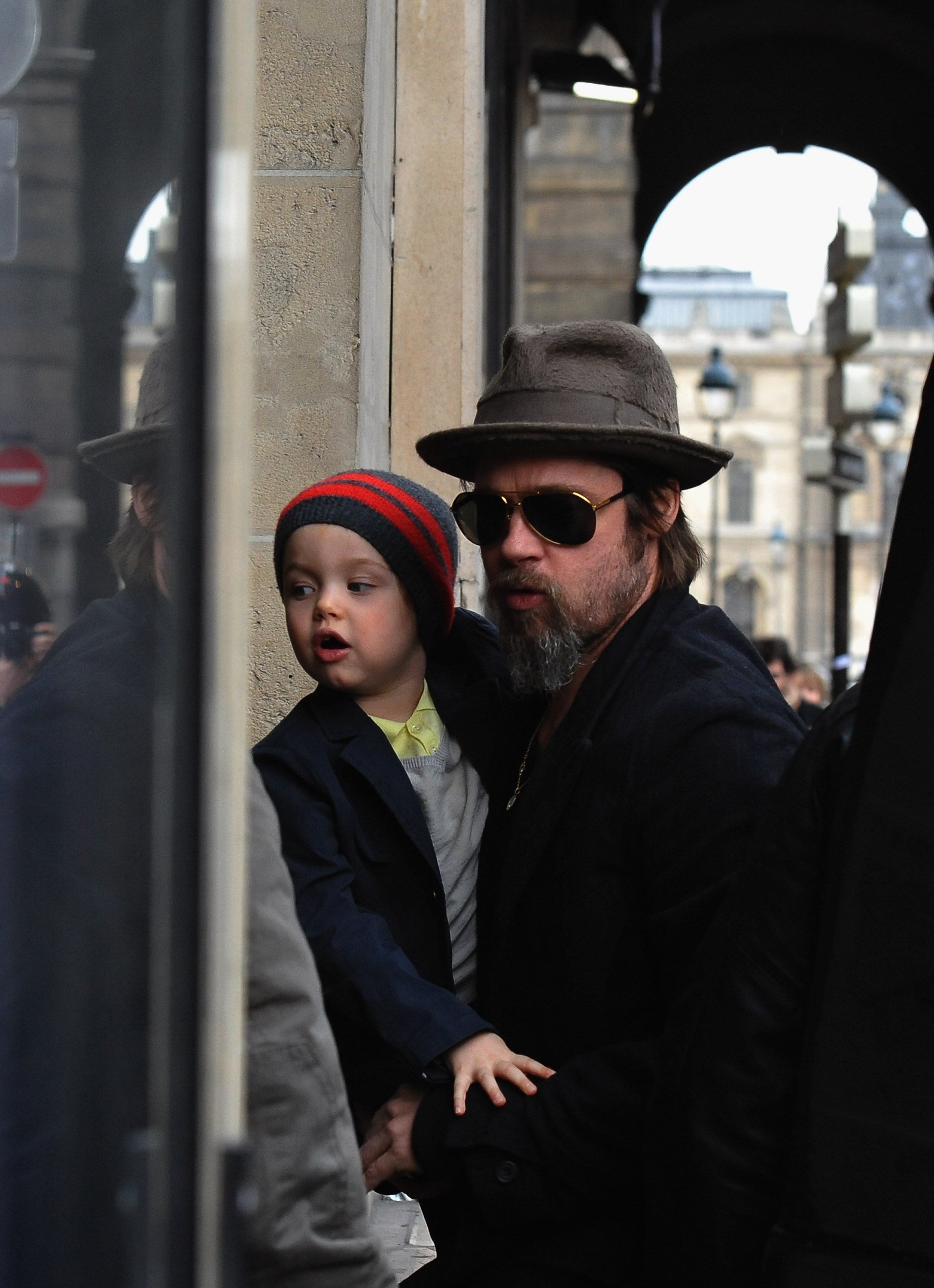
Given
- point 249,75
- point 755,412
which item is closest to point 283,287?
point 249,75

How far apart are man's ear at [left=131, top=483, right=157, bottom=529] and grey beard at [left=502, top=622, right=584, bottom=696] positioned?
1092mm

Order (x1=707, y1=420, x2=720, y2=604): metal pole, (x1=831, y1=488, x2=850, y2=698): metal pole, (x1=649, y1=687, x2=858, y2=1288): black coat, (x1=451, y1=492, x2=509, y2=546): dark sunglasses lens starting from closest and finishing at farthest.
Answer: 1. (x1=649, y1=687, x2=858, y2=1288): black coat
2. (x1=451, y1=492, x2=509, y2=546): dark sunglasses lens
3. (x1=831, y1=488, x2=850, y2=698): metal pole
4. (x1=707, y1=420, x2=720, y2=604): metal pole

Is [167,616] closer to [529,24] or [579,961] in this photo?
[579,961]

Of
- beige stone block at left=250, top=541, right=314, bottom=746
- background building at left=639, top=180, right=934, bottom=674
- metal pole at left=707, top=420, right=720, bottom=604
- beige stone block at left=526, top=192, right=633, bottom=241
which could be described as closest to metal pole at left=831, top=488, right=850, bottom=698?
beige stone block at left=526, top=192, right=633, bottom=241

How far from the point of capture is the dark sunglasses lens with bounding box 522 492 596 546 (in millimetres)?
2115

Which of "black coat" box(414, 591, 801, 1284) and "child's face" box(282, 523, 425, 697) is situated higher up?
"child's face" box(282, 523, 425, 697)

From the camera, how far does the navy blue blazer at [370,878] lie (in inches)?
74.1

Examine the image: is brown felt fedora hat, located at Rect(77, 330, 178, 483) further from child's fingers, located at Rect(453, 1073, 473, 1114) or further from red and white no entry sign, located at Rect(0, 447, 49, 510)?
child's fingers, located at Rect(453, 1073, 473, 1114)

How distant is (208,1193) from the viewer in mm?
967

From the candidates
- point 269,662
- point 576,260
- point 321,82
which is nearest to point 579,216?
point 576,260

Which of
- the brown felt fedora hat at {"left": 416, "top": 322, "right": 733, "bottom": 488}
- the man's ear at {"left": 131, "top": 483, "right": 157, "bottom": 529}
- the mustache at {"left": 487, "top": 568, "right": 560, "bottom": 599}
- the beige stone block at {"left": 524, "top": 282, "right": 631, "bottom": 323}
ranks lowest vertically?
the mustache at {"left": 487, "top": 568, "right": 560, "bottom": 599}

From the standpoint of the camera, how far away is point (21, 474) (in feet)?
3.41

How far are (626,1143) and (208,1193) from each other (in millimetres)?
957

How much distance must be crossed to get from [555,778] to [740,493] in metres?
73.7
